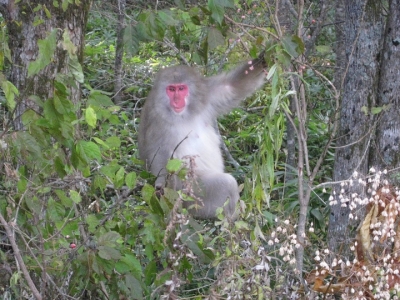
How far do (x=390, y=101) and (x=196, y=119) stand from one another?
5.63 ft

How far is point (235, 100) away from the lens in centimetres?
597

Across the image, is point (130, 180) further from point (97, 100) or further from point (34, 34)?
Answer: point (34, 34)

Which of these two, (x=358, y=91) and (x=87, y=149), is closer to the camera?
(x=87, y=149)

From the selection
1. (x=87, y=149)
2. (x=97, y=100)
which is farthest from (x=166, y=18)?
(x=87, y=149)

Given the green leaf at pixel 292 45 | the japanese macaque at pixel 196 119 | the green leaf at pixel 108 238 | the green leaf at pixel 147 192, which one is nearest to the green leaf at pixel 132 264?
the green leaf at pixel 108 238

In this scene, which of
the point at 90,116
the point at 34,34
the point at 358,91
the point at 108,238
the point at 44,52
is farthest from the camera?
the point at 358,91

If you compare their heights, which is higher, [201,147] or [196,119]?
[196,119]

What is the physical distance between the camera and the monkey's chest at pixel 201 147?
5.93 meters

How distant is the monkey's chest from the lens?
593cm

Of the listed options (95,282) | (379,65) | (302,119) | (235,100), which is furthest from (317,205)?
(95,282)

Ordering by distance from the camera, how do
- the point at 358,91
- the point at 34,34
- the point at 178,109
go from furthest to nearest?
the point at 178,109 < the point at 358,91 < the point at 34,34

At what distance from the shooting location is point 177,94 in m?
5.72

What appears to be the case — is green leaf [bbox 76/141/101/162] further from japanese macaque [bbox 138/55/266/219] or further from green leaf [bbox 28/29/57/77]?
japanese macaque [bbox 138/55/266/219]

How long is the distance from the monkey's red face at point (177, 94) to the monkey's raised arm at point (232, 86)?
0.92 ft
